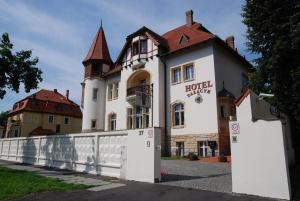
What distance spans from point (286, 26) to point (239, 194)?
12214 mm

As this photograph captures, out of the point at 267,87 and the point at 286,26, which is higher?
the point at 286,26

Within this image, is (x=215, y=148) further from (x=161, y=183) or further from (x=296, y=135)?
(x=161, y=183)

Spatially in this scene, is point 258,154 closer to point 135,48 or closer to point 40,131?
point 135,48

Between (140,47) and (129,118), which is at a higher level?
(140,47)

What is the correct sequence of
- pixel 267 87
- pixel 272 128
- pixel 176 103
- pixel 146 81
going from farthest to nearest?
pixel 146 81 → pixel 176 103 → pixel 267 87 → pixel 272 128

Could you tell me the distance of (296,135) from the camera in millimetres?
16609

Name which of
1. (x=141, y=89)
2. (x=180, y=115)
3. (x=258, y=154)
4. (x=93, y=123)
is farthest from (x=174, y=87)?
(x=258, y=154)

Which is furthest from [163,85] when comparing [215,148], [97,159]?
[97,159]

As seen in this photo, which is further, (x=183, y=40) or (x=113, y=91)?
(x=113, y=91)

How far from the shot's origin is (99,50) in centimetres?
3312

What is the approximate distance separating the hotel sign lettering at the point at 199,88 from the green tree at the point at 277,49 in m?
4.11

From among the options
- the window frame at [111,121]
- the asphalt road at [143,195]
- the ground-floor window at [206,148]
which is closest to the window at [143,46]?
the window frame at [111,121]

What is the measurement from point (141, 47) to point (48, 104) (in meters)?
29.4

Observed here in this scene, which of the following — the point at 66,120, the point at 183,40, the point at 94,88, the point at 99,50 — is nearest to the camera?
the point at 183,40
